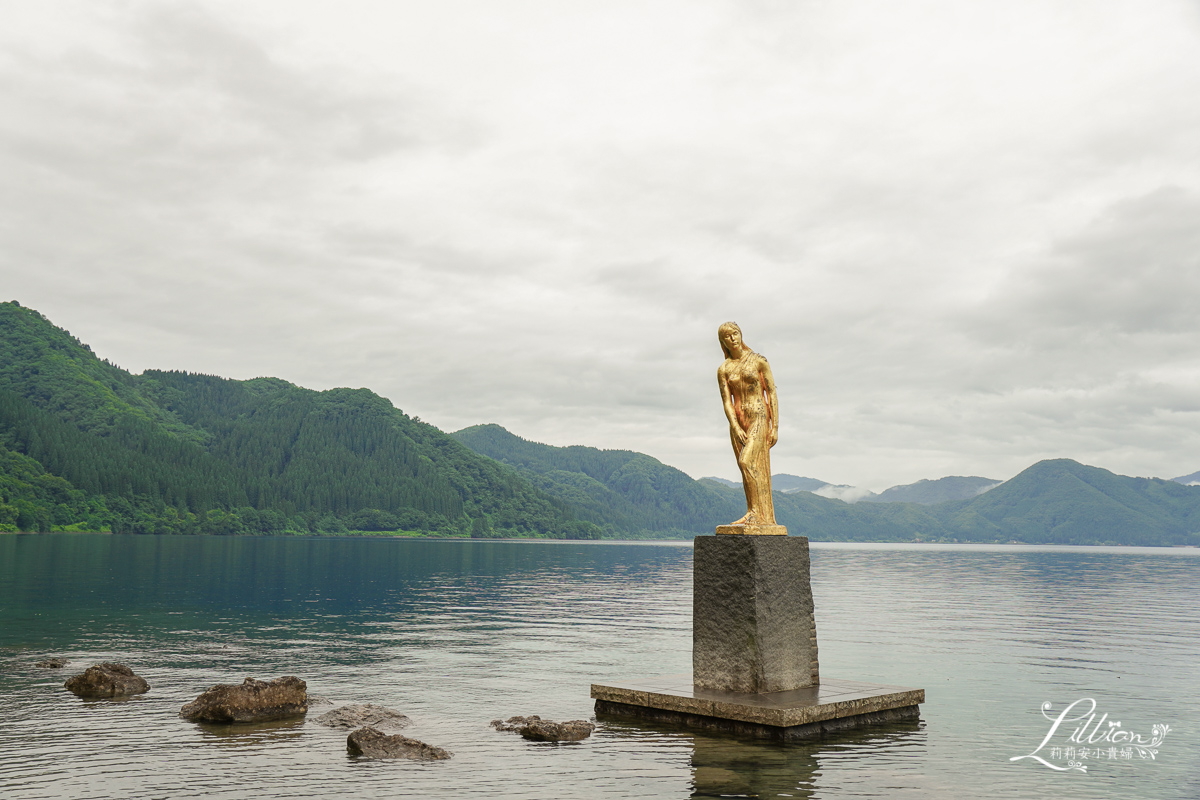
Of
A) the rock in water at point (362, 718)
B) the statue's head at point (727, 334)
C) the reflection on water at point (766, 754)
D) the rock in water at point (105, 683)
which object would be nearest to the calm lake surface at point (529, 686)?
the reflection on water at point (766, 754)

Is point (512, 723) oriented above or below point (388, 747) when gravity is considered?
below

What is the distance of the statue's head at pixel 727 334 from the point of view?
70.5 feet

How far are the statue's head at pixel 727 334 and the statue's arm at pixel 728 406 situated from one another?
44 cm

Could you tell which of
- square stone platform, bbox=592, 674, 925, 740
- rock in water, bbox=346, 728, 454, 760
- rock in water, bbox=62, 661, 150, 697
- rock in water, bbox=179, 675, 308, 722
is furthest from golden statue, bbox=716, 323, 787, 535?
rock in water, bbox=62, 661, 150, 697

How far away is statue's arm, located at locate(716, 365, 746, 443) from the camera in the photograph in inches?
851

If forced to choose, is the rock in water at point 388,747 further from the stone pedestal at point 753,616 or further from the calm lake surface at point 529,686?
the stone pedestal at point 753,616

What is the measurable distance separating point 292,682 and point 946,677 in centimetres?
1924

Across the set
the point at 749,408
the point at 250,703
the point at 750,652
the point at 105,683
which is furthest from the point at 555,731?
the point at 105,683

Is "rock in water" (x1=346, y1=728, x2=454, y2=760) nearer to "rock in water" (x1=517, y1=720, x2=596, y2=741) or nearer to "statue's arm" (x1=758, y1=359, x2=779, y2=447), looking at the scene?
"rock in water" (x1=517, y1=720, x2=596, y2=741)

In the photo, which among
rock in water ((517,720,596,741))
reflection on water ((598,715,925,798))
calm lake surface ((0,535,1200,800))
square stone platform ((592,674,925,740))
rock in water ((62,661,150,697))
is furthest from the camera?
rock in water ((62,661,150,697))

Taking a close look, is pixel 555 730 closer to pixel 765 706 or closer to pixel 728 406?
pixel 765 706

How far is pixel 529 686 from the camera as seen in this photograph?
1014 inches

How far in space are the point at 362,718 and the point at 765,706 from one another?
8.38 metres

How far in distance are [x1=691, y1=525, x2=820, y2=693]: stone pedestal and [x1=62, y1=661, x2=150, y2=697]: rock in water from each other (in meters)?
13.5
